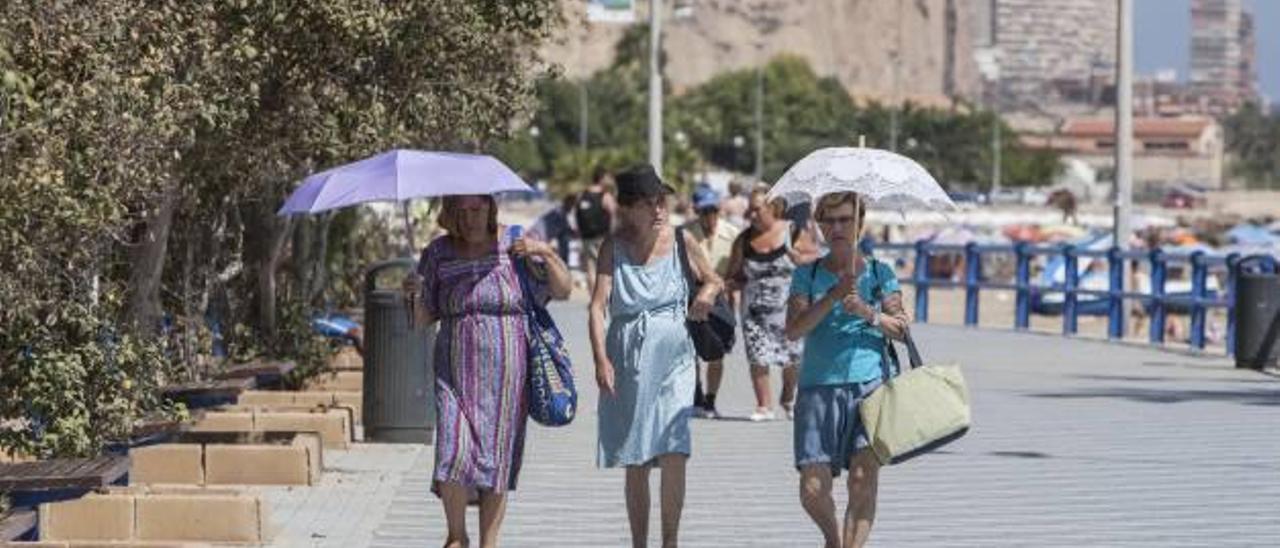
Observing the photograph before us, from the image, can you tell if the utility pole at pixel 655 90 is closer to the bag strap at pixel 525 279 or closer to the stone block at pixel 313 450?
the stone block at pixel 313 450

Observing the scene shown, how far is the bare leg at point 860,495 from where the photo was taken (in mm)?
11328

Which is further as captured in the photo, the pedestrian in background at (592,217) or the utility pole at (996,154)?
the utility pole at (996,154)

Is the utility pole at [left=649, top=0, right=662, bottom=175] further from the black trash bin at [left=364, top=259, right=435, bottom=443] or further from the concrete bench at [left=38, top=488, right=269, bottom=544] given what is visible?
the concrete bench at [left=38, top=488, right=269, bottom=544]

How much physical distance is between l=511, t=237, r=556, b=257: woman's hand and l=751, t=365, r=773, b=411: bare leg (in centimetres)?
796

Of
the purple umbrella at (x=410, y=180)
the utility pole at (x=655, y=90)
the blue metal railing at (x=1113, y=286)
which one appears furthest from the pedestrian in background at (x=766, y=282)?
the utility pole at (x=655, y=90)

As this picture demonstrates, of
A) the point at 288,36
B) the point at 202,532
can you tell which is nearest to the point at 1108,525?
the point at 202,532

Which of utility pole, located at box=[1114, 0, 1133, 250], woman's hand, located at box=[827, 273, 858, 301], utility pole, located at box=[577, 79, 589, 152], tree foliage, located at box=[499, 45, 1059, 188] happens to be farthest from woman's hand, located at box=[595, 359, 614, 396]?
tree foliage, located at box=[499, 45, 1059, 188]

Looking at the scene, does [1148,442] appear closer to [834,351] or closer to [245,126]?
[245,126]

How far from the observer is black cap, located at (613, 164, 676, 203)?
11.6 meters

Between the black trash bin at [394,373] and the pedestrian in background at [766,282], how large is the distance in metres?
2.33

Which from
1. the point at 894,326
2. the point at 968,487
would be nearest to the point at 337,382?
the point at 968,487

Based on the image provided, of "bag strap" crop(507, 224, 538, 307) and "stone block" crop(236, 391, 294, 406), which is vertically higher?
"bag strap" crop(507, 224, 538, 307)

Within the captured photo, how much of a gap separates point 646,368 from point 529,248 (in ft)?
2.09

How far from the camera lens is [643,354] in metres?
11.7
